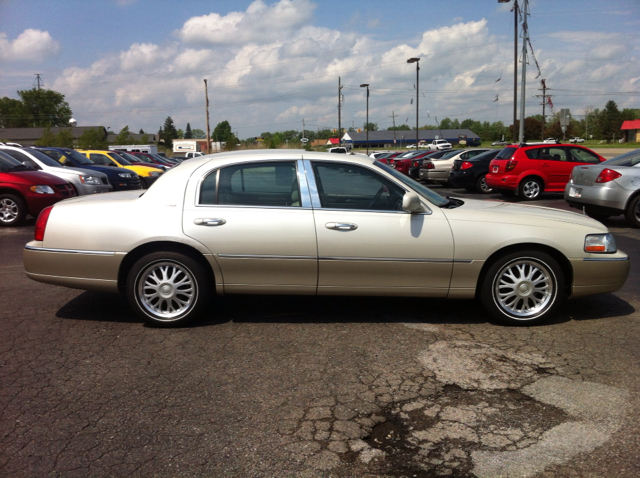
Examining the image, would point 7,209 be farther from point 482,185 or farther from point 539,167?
point 482,185

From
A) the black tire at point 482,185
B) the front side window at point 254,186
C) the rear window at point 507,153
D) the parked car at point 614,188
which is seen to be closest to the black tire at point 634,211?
the parked car at point 614,188

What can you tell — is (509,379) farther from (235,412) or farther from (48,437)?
(48,437)

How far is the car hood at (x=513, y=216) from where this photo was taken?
502 centimetres

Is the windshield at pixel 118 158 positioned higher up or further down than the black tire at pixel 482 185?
higher up

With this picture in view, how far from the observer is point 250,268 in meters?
4.95

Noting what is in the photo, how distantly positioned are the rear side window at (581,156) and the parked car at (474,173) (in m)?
3.59

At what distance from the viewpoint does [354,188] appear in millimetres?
5094

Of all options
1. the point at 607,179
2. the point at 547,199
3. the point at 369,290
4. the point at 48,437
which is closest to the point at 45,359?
the point at 48,437

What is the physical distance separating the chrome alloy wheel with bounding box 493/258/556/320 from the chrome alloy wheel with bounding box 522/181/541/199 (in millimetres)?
11788

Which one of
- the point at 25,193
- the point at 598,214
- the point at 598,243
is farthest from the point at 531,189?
the point at 25,193

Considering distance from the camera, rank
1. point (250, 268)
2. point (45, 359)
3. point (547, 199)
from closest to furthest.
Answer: point (45, 359), point (250, 268), point (547, 199)

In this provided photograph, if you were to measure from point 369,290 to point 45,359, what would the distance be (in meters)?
2.65

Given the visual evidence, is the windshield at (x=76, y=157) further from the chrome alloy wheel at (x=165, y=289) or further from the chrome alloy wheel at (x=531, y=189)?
the chrome alloy wheel at (x=165, y=289)

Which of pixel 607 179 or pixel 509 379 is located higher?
pixel 607 179
